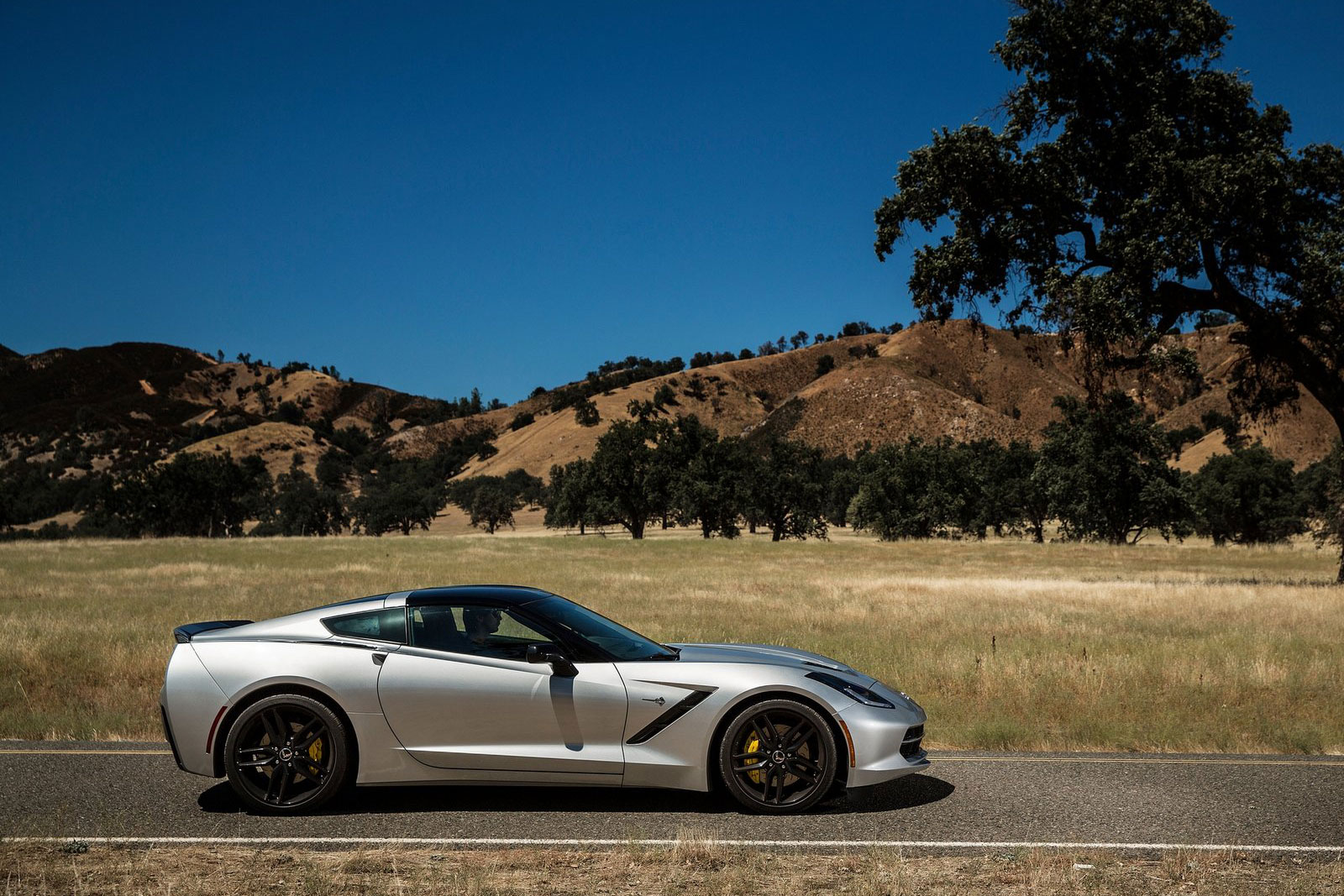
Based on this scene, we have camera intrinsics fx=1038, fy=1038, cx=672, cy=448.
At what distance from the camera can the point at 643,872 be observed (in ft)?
17.3

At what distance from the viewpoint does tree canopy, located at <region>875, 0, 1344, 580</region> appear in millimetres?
23422

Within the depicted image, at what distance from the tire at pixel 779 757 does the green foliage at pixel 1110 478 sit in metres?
51.2

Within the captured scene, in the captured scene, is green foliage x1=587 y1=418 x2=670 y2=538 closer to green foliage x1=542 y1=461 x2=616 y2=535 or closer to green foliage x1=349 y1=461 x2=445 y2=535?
green foliage x1=542 y1=461 x2=616 y2=535

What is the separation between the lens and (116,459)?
17462 cm

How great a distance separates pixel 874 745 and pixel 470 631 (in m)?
2.73

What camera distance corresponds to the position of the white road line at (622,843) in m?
5.80

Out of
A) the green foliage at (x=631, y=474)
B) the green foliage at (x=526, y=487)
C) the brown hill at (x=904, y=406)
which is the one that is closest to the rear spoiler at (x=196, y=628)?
the green foliage at (x=631, y=474)

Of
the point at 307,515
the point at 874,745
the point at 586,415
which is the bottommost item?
the point at 874,745

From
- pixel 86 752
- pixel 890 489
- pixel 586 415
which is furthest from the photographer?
pixel 586 415

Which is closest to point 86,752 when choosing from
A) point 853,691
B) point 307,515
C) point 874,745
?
point 853,691

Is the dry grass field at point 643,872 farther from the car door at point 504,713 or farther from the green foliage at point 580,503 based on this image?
the green foliage at point 580,503

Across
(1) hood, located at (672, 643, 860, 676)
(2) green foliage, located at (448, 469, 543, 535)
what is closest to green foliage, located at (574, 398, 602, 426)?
(2) green foliage, located at (448, 469, 543, 535)

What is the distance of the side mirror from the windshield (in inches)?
12.0

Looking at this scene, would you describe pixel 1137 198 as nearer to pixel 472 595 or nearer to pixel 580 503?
pixel 472 595
